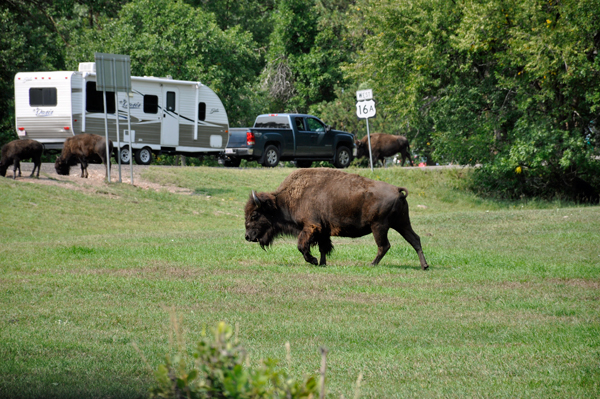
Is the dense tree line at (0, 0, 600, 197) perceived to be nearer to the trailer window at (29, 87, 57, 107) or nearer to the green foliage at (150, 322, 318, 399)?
the trailer window at (29, 87, 57, 107)

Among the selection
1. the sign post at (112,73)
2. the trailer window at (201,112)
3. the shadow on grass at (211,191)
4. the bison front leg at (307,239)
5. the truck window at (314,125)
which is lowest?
the shadow on grass at (211,191)

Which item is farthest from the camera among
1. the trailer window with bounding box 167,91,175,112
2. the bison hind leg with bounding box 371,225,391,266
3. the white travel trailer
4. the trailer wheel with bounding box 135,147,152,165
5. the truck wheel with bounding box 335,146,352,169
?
the truck wheel with bounding box 335,146,352,169

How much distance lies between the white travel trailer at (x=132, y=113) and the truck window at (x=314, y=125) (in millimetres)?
3624

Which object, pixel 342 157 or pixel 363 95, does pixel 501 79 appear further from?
pixel 342 157

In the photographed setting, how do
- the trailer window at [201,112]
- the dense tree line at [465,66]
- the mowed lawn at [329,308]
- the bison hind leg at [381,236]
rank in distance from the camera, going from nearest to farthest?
1. the mowed lawn at [329,308]
2. the bison hind leg at [381,236]
3. the dense tree line at [465,66]
4. the trailer window at [201,112]

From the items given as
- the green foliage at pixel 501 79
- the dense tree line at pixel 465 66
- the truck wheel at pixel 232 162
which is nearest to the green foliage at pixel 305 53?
the dense tree line at pixel 465 66

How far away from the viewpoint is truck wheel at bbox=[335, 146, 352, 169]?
32750 mm

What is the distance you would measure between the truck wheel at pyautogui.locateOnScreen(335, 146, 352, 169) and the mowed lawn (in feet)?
46.0

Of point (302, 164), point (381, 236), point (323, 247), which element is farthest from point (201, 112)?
point (381, 236)

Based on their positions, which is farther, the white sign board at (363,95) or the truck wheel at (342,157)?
the truck wheel at (342,157)

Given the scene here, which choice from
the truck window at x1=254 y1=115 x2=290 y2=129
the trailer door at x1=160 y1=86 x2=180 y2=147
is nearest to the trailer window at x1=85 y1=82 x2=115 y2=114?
the trailer door at x1=160 y1=86 x2=180 y2=147

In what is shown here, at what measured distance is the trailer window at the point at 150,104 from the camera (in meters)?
29.9

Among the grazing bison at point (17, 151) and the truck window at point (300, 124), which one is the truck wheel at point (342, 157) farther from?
the grazing bison at point (17, 151)

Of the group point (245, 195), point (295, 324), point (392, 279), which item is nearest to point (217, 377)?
point (295, 324)
